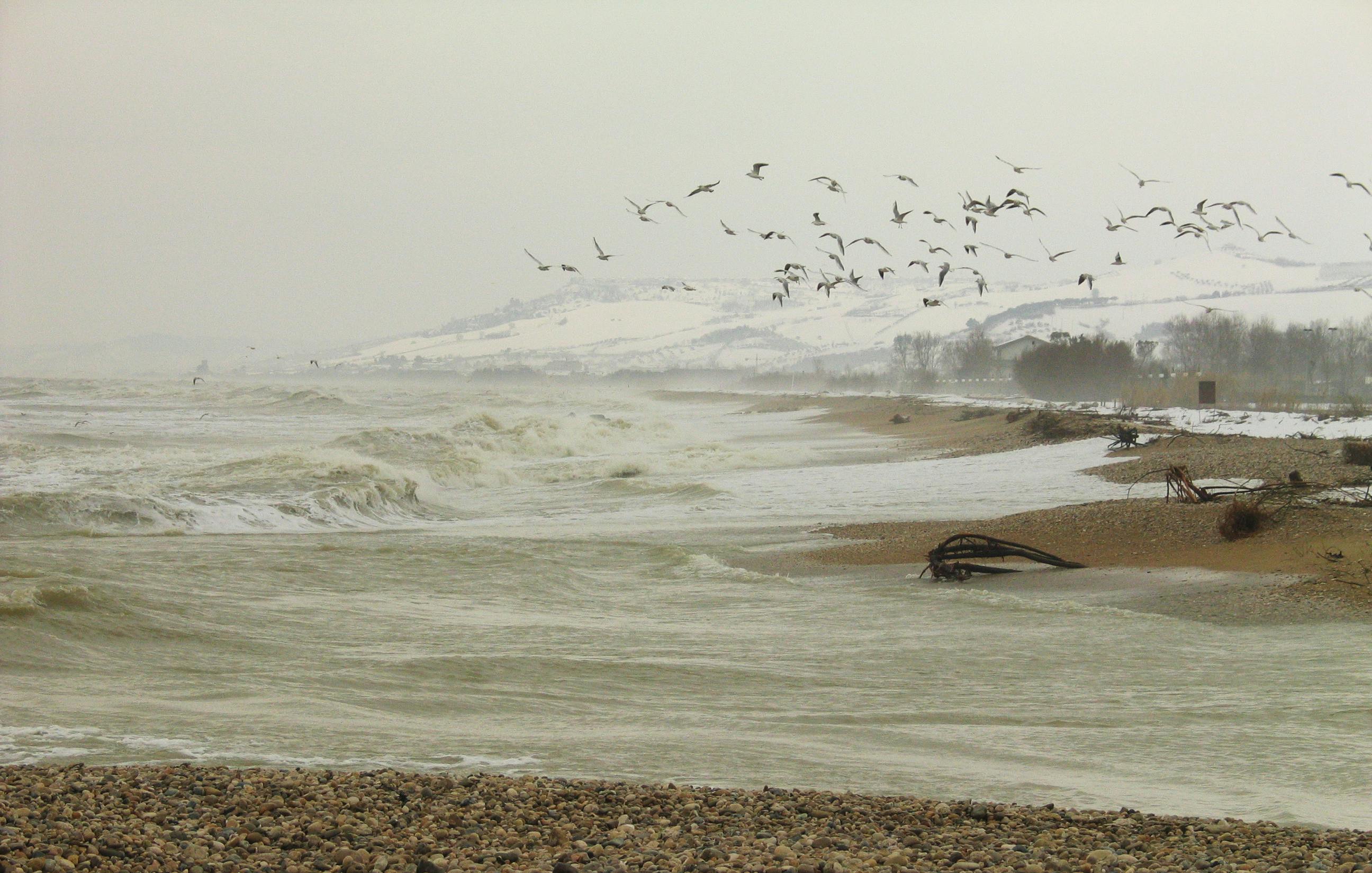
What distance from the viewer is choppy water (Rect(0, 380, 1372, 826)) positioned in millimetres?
7109

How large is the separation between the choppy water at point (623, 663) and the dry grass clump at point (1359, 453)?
174 inches

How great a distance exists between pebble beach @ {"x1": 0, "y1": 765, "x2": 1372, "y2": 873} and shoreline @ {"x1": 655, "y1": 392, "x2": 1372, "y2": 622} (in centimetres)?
710

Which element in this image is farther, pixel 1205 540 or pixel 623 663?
pixel 1205 540

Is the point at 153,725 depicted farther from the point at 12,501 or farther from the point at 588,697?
the point at 12,501

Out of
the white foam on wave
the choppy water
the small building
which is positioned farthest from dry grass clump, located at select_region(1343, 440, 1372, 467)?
the small building

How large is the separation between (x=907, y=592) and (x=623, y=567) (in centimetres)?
402

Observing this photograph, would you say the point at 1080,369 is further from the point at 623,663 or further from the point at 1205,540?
the point at 623,663

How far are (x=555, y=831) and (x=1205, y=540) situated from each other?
1239cm

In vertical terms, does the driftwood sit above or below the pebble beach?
below

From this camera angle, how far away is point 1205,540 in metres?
15.2

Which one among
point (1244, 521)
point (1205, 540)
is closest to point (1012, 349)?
point (1205, 540)

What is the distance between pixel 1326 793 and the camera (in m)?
6.42

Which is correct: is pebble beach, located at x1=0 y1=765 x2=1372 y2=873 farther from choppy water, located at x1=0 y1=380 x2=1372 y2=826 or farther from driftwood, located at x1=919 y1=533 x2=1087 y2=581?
driftwood, located at x1=919 y1=533 x2=1087 y2=581

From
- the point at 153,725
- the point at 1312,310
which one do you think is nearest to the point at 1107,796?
the point at 153,725
